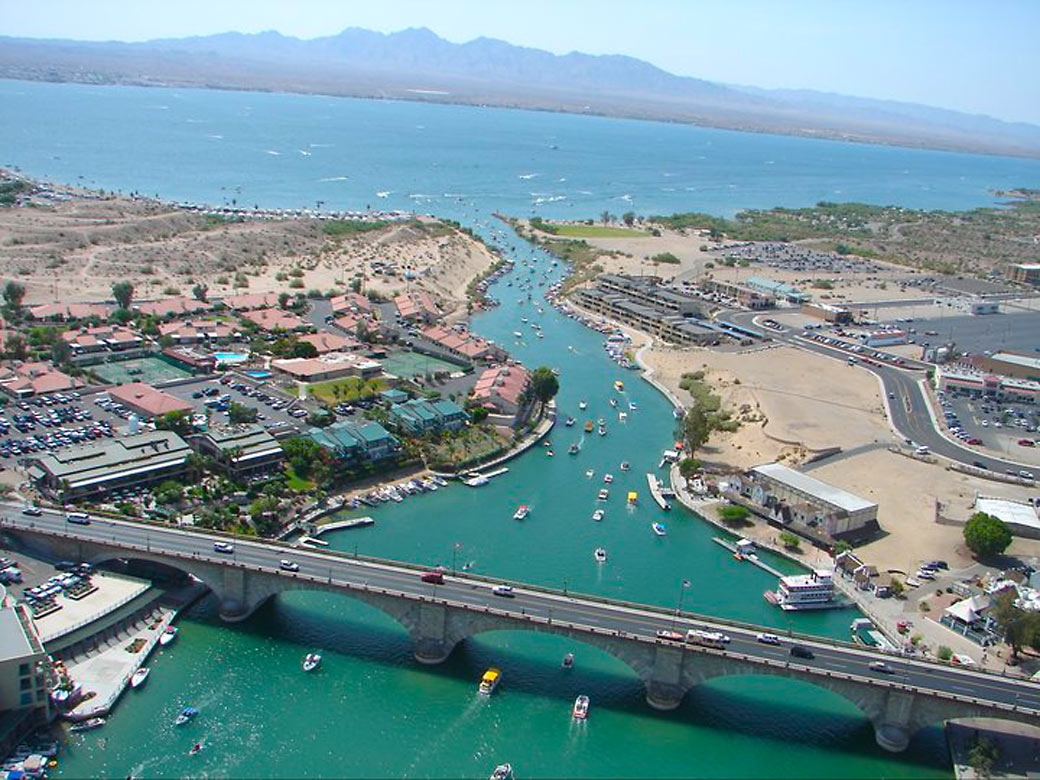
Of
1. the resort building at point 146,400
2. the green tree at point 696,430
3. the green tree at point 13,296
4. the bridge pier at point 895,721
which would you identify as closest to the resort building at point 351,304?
the resort building at point 146,400

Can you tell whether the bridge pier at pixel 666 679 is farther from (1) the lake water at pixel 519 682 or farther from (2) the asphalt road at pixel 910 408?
(2) the asphalt road at pixel 910 408

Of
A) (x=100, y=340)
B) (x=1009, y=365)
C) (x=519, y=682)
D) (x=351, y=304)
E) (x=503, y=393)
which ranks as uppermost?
(x=1009, y=365)

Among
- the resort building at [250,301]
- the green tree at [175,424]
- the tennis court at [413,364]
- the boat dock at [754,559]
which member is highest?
the resort building at [250,301]

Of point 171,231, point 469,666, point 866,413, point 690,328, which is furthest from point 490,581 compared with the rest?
point 171,231

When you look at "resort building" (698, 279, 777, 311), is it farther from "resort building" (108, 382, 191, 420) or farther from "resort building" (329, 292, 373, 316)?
"resort building" (108, 382, 191, 420)

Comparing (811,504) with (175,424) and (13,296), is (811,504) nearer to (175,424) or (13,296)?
(175,424)

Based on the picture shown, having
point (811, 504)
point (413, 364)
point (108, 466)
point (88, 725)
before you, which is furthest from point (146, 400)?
point (811, 504)

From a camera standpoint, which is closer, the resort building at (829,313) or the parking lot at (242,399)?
the parking lot at (242,399)

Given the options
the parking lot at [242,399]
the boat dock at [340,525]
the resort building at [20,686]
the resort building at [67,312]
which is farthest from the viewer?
the resort building at [67,312]
